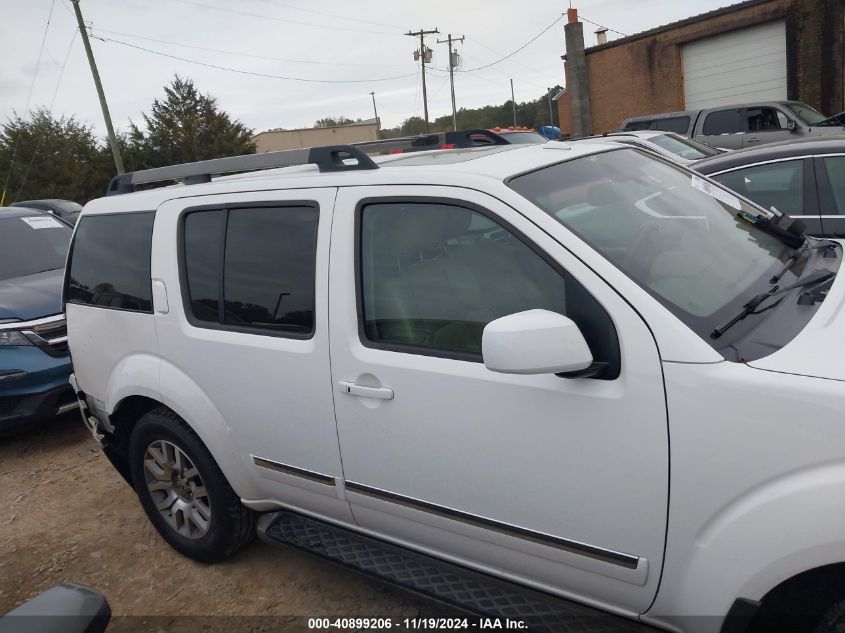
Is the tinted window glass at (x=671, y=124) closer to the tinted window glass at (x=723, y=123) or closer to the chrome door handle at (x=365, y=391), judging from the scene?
the tinted window glass at (x=723, y=123)

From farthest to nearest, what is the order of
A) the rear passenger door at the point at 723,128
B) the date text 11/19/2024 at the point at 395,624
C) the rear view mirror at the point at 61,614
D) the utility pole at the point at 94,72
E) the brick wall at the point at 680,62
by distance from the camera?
the utility pole at the point at 94,72
the brick wall at the point at 680,62
the rear passenger door at the point at 723,128
the date text 11/19/2024 at the point at 395,624
the rear view mirror at the point at 61,614

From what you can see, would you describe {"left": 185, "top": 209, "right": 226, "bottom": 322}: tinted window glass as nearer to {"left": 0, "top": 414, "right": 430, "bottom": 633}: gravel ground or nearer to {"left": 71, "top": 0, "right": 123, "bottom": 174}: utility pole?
{"left": 0, "top": 414, "right": 430, "bottom": 633}: gravel ground

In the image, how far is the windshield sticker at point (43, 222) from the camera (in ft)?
21.8

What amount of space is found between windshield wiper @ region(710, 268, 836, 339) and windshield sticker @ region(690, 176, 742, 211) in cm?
55

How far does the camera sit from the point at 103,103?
23.1m

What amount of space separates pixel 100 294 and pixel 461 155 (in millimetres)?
2079

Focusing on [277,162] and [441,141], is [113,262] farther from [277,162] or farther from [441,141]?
[441,141]

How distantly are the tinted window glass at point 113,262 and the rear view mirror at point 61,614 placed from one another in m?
1.87

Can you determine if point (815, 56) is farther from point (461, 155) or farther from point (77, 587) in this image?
point (77, 587)

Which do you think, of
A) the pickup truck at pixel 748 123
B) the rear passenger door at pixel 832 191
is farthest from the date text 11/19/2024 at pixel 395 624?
the pickup truck at pixel 748 123

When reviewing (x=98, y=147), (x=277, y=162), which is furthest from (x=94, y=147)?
(x=277, y=162)

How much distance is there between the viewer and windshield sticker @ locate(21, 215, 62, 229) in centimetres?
664

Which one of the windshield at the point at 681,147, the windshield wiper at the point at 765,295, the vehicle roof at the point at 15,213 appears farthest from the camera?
the windshield at the point at 681,147

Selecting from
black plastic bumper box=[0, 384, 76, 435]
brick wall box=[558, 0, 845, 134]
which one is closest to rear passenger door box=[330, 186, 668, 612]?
black plastic bumper box=[0, 384, 76, 435]
